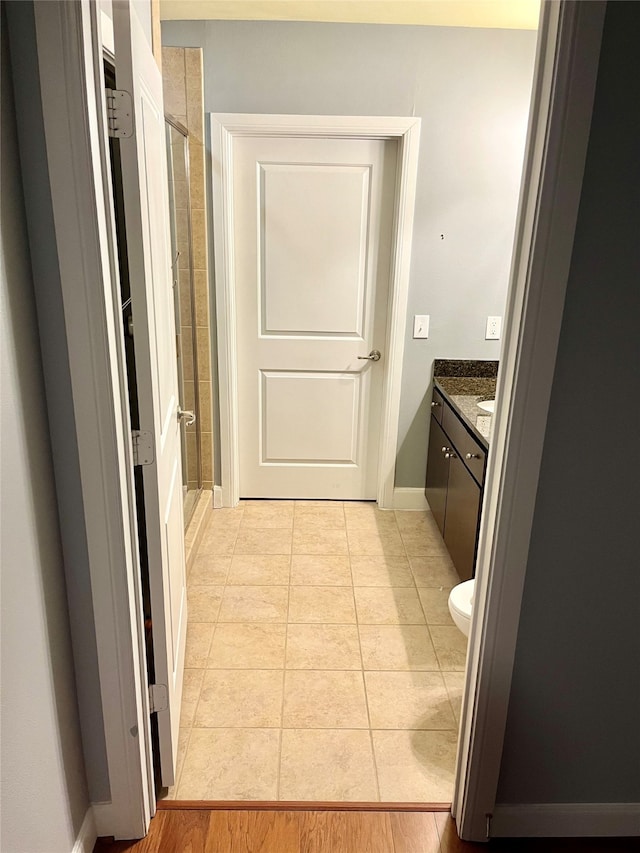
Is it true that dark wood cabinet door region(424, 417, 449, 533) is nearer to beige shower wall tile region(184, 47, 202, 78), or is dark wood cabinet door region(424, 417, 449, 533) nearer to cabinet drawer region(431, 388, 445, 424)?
cabinet drawer region(431, 388, 445, 424)

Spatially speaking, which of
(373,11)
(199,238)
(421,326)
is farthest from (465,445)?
(373,11)

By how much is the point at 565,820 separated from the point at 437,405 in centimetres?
208

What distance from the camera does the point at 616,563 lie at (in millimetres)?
1549

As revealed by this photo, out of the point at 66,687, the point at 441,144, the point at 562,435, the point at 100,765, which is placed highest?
the point at 441,144

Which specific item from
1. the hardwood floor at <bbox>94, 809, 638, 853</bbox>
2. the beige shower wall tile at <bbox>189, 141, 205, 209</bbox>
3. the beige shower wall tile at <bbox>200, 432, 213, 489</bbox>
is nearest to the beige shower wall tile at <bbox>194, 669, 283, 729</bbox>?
the hardwood floor at <bbox>94, 809, 638, 853</bbox>

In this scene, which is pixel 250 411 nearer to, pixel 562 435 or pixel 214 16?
pixel 214 16

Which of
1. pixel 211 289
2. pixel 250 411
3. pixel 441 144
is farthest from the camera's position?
pixel 250 411

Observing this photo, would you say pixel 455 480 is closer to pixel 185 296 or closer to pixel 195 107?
pixel 185 296

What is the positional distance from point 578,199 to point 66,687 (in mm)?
1577

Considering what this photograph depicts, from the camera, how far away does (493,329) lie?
3.48 m

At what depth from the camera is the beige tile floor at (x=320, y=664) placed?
1967mm

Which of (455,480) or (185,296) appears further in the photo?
(185,296)

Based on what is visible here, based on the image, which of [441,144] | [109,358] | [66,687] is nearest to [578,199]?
[109,358]

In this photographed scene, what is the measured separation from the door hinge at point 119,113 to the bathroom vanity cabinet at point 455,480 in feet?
5.58
